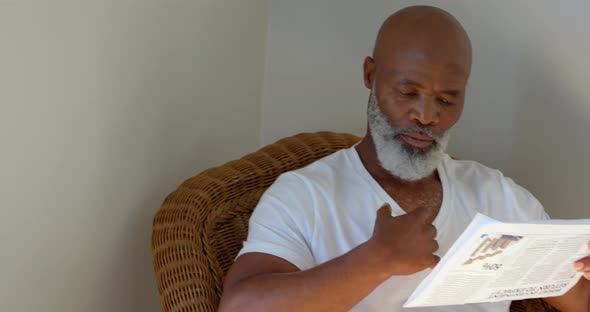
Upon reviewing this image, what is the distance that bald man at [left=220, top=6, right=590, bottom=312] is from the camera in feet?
4.43

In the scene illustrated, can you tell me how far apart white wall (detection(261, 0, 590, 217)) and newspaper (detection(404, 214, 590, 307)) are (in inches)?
28.2

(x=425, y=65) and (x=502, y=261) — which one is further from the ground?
(x=425, y=65)

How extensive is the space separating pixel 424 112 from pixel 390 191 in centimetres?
19

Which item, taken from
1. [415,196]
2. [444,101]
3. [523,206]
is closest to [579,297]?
[523,206]

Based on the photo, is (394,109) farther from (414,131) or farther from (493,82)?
(493,82)

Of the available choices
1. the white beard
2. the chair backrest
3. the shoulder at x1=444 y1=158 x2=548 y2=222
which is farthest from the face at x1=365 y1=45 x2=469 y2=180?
the chair backrest

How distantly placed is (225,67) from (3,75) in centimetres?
86

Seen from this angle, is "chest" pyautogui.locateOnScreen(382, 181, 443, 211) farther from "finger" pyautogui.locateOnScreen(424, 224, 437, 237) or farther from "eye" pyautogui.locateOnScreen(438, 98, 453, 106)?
"finger" pyautogui.locateOnScreen(424, 224, 437, 237)

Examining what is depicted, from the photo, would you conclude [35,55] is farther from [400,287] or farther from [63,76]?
[400,287]

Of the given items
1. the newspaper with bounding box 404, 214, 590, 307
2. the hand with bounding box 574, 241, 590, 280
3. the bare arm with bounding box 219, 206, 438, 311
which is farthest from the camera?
the hand with bounding box 574, 241, 590, 280

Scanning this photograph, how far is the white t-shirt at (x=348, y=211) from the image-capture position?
143cm

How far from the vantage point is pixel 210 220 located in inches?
63.5

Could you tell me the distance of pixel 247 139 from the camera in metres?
2.18

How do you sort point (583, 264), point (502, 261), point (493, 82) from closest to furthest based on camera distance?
point (502, 261), point (583, 264), point (493, 82)
